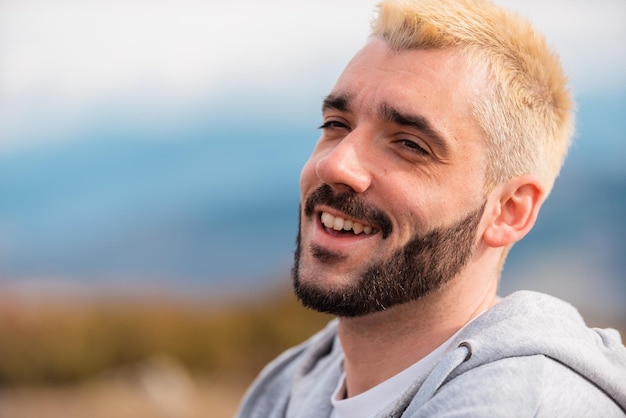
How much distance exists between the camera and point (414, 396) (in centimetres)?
192

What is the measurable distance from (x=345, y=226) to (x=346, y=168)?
0.54 feet

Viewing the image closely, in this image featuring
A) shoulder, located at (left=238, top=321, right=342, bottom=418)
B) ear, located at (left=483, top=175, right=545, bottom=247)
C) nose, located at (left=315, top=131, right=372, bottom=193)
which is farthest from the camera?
shoulder, located at (left=238, top=321, right=342, bottom=418)

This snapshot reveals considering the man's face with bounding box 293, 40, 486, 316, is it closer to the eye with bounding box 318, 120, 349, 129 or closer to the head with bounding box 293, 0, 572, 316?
the head with bounding box 293, 0, 572, 316

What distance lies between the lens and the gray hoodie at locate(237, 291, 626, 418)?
1728mm

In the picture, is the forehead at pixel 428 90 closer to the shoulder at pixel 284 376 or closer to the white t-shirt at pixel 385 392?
the white t-shirt at pixel 385 392

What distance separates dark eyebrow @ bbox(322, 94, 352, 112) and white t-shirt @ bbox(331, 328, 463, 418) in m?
0.71

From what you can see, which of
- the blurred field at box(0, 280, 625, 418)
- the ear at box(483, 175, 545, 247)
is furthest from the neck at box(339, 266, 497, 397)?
the blurred field at box(0, 280, 625, 418)

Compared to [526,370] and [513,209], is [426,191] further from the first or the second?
[526,370]

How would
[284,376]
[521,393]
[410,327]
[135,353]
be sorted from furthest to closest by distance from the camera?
[135,353]
[284,376]
[410,327]
[521,393]

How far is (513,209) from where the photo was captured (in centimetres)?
227

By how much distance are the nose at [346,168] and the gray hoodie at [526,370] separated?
485mm

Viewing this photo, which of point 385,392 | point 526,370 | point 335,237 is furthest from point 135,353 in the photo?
point 526,370

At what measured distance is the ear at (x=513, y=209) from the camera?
2.23 metres

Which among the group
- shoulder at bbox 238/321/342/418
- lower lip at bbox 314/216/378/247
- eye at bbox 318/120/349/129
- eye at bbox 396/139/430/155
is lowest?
shoulder at bbox 238/321/342/418
